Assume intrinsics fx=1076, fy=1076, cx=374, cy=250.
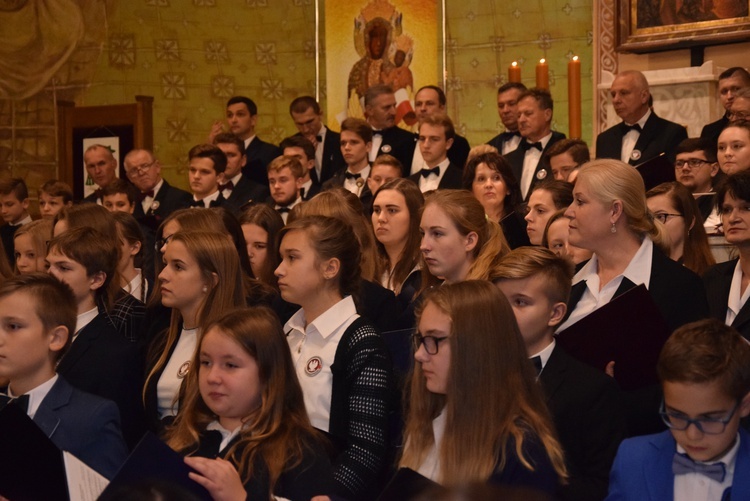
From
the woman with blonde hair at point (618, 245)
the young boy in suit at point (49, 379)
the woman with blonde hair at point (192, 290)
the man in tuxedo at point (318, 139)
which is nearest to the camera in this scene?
the young boy in suit at point (49, 379)

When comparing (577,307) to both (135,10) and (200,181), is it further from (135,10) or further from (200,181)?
(135,10)

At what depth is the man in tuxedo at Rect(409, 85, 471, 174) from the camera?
7.64m

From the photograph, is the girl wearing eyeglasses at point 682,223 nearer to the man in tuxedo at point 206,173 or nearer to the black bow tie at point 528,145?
the black bow tie at point 528,145

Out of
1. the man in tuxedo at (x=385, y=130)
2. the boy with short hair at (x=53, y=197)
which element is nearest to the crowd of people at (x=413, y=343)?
the boy with short hair at (x=53, y=197)

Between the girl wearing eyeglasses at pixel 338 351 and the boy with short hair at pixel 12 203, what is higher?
the boy with short hair at pixel 12 203

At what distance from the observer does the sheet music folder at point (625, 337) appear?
10.1 feet

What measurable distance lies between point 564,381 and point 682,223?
1.82m

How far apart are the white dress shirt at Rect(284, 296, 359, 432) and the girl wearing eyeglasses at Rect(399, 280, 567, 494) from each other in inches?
24.2

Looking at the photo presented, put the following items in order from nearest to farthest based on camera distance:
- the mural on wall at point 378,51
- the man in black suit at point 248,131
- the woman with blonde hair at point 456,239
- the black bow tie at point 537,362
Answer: the black bow tie at point 537,362 → the woman with blonde hair at point 456,239 → the man in black suit at point 248,131 → the mural on wall at point 378,51

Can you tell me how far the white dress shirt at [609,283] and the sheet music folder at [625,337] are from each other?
354 mm

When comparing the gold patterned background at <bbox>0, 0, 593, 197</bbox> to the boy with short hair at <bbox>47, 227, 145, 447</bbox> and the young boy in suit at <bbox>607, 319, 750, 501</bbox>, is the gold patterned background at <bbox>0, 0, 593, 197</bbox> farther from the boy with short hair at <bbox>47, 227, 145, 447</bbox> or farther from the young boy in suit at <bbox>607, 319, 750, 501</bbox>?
the young boy in suit at <bbox>607, 319, 750, 501</bbox>

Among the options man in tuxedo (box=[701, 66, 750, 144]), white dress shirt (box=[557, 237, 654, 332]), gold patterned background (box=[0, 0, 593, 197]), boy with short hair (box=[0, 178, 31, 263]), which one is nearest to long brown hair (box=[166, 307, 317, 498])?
white dress shirt (box=[557, 237, 654, 332])

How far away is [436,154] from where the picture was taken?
276 inches

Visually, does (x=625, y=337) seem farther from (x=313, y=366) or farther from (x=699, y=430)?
(x=313, y=366)
